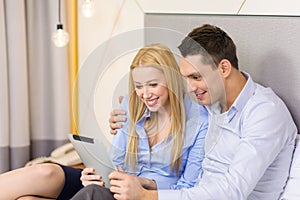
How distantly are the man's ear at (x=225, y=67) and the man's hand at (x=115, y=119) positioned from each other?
1.06 ft

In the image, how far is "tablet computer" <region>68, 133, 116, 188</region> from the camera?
1.59 metres

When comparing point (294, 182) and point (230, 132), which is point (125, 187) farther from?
point (294, 182)

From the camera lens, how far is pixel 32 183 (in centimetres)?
174

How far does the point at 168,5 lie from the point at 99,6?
546mm

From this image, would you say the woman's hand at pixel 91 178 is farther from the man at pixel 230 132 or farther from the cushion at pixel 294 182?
the cushion at pixel 294 182

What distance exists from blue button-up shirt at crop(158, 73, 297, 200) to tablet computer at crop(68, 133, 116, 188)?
181mm

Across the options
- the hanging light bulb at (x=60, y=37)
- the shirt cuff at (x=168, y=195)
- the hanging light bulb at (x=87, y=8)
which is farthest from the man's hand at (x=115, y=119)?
the hanging light bulb at (x=87, y=8)

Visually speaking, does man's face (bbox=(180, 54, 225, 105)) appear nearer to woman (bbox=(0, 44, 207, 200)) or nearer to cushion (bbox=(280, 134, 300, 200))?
woman (bbox=(0, 44, 207, 200))

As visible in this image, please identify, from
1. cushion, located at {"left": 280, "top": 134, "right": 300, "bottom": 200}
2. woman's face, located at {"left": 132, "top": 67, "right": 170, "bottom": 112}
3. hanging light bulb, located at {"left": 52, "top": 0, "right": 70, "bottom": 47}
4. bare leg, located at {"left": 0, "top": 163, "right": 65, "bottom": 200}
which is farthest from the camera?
hanging light bulb, located at {"left": 52, "top": 0, "right": 70, "bottom": 47}

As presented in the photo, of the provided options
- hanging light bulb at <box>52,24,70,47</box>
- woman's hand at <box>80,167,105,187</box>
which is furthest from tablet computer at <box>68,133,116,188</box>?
hanging light bulb at <box>52,24,70,47</box>

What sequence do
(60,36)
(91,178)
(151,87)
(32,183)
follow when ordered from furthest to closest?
1. (60,36)
2. (32,183)
3. (91,178)
4. (151,87)

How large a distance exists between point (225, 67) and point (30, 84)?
159 centimetres

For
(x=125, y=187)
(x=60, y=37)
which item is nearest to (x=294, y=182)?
(x=125, y=187)

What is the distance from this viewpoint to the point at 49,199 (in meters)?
1.78
